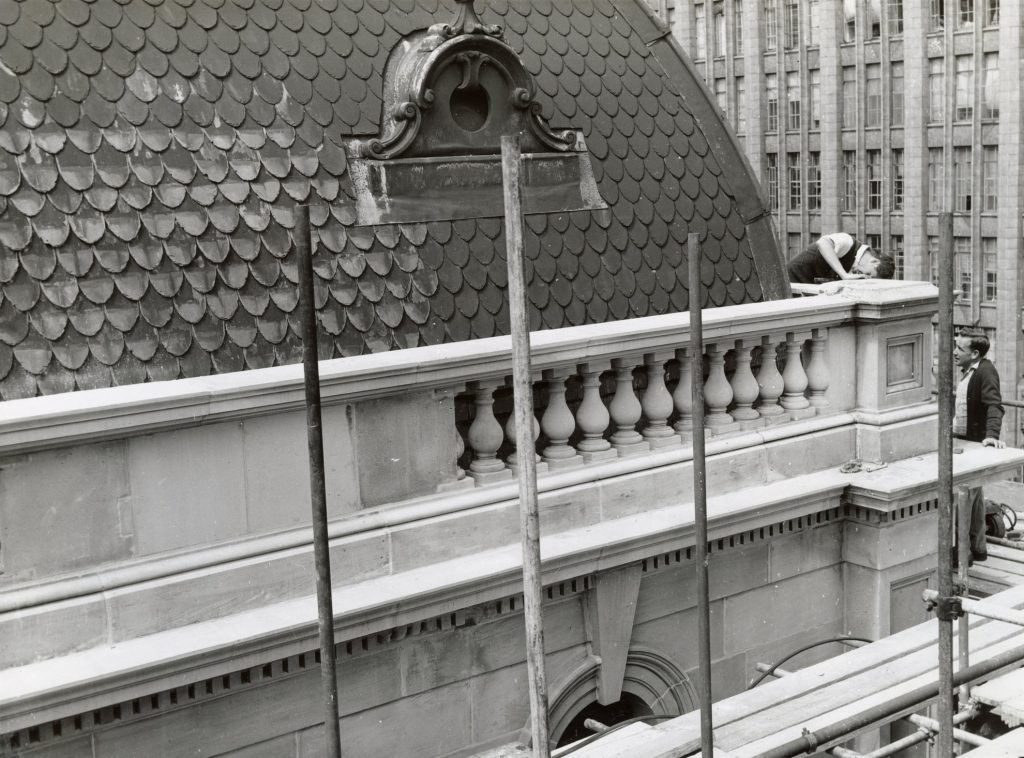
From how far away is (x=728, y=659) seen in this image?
1038 cm

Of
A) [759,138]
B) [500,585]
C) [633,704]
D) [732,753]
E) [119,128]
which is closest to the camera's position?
[732,753]

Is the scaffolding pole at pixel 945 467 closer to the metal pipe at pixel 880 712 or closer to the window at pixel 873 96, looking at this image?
the metal pipe at pixel 880 712

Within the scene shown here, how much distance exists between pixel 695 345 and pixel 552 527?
10.8 ft

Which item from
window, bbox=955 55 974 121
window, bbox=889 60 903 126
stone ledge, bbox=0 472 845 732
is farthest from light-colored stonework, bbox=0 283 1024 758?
window, bbox=889 60 903 126

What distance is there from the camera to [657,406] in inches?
389

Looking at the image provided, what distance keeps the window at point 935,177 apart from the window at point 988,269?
334cm

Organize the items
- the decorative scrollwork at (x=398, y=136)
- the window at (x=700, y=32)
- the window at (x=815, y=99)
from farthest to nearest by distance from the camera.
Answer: the window at (x=700, y=32), the window at (x=815, y=99), the decorative scrollwork at (x=398, y=136)

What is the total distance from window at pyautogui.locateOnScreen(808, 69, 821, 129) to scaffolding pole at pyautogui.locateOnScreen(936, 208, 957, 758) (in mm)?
68527

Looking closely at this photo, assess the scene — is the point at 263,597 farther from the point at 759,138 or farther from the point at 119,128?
the point at 759,138

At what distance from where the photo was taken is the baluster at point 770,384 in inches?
419

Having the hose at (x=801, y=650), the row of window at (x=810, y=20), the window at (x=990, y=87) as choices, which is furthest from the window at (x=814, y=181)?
the hose at (x=801, y=650)

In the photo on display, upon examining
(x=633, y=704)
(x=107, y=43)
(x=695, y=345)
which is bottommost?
(x=633, y=704)

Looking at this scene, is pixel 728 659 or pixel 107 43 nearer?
pixel 107 43

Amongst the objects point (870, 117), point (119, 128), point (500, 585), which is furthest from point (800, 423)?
point (870, 117)
